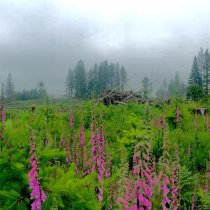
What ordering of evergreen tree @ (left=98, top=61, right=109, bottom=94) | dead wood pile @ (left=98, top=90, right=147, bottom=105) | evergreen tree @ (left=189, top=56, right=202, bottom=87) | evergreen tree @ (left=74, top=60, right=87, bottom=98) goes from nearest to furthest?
dead wood pile @ (left=98, top=90, right=147, bottom=105) < evergreen tree @ (left=189, top=56, right=202, bottom=87) < evergreen tree @ (left=74, top=60, right=87, bottom=98) < evergreen tree @ (left=98, top=61, right=109, bottom=94)

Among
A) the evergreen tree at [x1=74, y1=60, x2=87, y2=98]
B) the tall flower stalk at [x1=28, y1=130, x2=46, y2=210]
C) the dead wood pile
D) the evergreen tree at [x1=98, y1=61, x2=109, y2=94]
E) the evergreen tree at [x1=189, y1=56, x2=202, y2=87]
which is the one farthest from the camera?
the evergreen tree at [x1=98, y1=61, x2=109, y2=94]

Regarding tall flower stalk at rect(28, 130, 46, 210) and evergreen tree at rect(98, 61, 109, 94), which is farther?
evergreen tree at rect(98, 61, 109, 94)

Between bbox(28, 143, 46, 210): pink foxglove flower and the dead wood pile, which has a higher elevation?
the dead wood pile

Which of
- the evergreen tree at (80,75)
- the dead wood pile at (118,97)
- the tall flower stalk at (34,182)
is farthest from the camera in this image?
the evergreen tree at (80,75)

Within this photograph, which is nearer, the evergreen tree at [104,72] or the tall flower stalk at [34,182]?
the tall flower stalk at [34,182]

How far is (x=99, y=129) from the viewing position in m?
4.73

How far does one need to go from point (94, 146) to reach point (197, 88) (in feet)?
89.7

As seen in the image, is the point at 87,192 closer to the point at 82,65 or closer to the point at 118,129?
the point at 118,129

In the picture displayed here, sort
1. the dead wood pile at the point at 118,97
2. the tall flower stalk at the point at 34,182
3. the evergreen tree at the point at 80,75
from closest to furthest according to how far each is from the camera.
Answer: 1. the tall flower stalk at the point at 34,182
2. the dead wood pile at the point at 118,97
3. the evergreen tree at the point at 80,75

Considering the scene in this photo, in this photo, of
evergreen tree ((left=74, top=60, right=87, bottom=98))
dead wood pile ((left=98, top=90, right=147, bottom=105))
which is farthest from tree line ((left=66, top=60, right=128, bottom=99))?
dead wood pile ((left=98, top=90, right=147, bottom=105))

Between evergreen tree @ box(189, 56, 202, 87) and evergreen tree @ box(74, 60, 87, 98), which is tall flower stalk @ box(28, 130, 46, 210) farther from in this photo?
evergreen tree @ box(74, 60, 87, 98)

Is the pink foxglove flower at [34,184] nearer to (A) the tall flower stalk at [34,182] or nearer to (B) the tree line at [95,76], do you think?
(A) the tall flower stalk at [34,182]

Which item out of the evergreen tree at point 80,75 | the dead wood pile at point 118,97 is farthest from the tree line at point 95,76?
the dead wood pile at point 118,97

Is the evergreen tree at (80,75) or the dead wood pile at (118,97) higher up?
the evergreen tree at (80,75)
